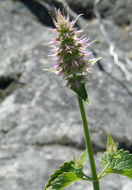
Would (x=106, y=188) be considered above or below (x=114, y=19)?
below

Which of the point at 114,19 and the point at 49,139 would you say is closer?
the point at 49,139

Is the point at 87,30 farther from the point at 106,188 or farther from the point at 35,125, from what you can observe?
the point at 106,188

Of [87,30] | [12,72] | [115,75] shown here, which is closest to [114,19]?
[87,30]

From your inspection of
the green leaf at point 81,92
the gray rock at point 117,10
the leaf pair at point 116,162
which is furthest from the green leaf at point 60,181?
the gray rock at point 117,10

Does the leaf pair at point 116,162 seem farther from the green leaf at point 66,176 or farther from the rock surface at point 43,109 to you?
the rock surface at point 43,109

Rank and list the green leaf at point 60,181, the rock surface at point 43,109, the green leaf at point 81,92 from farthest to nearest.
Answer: the rock surface at point 43,109 → the green leaf at point 60,181 → the green leaf at point 81,92
